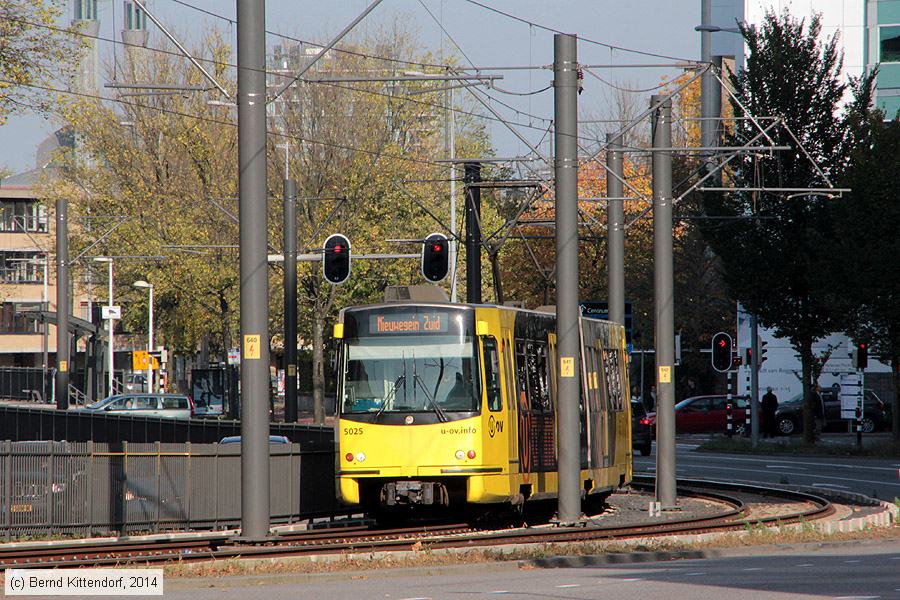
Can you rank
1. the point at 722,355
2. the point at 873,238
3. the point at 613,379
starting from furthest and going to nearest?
the point at 722,355
the point at 873,238
the point at 613,379

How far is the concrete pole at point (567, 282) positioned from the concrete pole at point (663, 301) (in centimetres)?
319

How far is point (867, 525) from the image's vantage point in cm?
2139

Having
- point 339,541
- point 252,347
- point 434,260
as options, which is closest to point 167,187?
point 434,260

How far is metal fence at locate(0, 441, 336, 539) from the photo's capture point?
2212 centimetres

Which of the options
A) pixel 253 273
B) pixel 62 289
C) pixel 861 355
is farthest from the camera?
pixel 62 289

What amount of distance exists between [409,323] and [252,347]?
3561 millimetres

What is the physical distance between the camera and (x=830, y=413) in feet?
180

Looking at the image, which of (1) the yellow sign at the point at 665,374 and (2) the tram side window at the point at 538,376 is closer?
(2) the tram side window at the point at 538,376

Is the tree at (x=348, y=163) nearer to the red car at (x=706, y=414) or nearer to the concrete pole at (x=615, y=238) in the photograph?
the red car at (x=706, y=414)

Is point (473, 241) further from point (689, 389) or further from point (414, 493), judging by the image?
point (689, 389)

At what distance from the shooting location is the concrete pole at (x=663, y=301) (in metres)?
25.7

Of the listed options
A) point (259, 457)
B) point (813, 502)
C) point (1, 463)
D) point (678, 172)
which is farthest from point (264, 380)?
point (678, 172)

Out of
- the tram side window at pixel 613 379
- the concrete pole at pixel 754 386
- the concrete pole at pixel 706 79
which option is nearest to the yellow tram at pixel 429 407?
the tram side window at pixel 613 379

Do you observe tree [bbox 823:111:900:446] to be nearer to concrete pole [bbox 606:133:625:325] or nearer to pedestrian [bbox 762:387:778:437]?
pedestrian [bbox 762:387:778:437]
